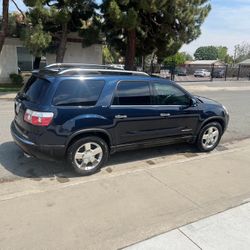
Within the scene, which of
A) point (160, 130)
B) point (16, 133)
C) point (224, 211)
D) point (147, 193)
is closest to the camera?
point (224, 211)

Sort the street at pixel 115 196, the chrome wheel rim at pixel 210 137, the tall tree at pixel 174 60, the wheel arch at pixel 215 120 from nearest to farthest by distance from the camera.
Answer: the street at pixel 115 196 < the wheel arch at pixel 215 120 < the chrome wheel rim at pixel 210 137 < the tall tree at pixel 174 60

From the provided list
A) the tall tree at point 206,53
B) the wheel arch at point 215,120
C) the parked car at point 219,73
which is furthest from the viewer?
the tall tree at point 206,53

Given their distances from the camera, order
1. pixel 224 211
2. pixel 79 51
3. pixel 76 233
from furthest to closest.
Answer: pixel 79 51 → pixel 224 211 → pixel 76 233

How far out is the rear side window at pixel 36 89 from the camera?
174 inches

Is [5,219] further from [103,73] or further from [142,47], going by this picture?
[142,47]

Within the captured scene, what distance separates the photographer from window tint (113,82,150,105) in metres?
4.88

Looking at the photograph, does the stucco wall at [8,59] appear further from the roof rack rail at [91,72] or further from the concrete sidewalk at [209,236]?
the concrete sidewalk at [209,236]

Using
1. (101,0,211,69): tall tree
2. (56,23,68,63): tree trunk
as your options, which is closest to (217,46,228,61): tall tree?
(101,0,211,69): tall tree

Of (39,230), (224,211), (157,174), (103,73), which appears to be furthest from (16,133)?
(224,211)

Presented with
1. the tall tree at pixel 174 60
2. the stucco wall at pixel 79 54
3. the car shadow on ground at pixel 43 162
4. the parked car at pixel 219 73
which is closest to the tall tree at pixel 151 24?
the stucco wall at pixel 79 54

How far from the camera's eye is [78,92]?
451 cm

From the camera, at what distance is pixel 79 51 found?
20.4 meters

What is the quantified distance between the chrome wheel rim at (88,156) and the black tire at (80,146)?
3cm

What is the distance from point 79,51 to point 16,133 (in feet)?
54.0
